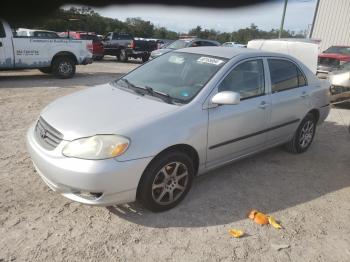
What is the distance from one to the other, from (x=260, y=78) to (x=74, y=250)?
2.80 m

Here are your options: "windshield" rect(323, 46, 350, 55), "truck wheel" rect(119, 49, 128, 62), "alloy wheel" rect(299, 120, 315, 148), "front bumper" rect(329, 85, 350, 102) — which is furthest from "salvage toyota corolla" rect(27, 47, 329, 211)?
"truck wheel" rect(119, 49, 128, 62)

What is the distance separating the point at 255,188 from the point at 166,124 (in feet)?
4.83

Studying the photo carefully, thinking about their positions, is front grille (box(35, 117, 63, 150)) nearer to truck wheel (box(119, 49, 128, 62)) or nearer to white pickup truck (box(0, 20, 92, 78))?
white pickup truck (box(0, 20, 92, 78))

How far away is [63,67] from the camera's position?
11094 millimetres

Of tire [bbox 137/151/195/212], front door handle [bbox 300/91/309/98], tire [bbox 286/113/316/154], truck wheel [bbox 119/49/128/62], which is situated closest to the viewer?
tire [bbox 137/151/195/212]

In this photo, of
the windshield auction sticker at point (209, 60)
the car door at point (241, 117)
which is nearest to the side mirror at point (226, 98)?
the car door at point (241, 117)

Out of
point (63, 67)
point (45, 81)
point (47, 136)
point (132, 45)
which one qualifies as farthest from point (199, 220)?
point (132, 45)

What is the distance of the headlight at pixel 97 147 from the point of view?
283 cm

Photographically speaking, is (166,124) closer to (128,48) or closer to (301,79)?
(301,79)

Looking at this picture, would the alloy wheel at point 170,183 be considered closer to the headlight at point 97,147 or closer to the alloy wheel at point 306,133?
the headlight at point 97,147

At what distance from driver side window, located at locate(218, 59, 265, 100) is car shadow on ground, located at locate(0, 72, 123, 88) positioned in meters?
6.80

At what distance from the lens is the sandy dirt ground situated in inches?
109

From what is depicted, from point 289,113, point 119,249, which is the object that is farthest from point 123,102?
point 289,113

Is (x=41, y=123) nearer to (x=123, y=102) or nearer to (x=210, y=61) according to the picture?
(x=123, y=102)
